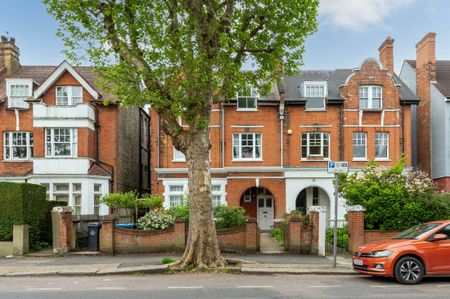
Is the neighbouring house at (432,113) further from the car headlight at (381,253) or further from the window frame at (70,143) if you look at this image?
the window frame at (70,143)

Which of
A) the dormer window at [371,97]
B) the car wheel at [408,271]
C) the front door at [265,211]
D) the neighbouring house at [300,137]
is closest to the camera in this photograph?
the car wheel at [408,271]

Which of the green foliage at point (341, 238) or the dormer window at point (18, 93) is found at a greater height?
the dormer window at point (18, 93)

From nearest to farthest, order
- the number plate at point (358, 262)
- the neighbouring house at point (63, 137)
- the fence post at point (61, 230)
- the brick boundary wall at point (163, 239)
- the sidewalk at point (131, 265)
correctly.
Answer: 1. the number plate at point (358, 262)
2. the sidewalk at point (131, 265)
3. the brick boundary wall at point (163, 239)
4. the fence post at point (61, 230)
5. the neighbouring house at point (63, 137)

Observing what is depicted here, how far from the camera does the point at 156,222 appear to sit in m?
18.8

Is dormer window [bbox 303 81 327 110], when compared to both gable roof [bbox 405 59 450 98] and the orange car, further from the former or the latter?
the orange car

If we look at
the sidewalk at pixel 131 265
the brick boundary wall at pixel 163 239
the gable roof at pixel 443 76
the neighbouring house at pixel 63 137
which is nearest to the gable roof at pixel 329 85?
the gable roof at pixel 443 76

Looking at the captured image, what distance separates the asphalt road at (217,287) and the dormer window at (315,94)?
16828 millimetres

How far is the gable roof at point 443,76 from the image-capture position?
29.9 metres

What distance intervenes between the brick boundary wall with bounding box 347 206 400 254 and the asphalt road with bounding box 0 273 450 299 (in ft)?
13.8

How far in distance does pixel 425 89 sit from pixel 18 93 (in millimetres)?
25626

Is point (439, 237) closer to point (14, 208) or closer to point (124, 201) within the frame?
point (124, 201)

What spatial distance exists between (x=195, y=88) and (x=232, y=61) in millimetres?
1489

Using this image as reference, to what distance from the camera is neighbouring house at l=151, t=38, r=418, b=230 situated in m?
28.5

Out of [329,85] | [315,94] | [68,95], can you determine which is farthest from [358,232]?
[68,95]
